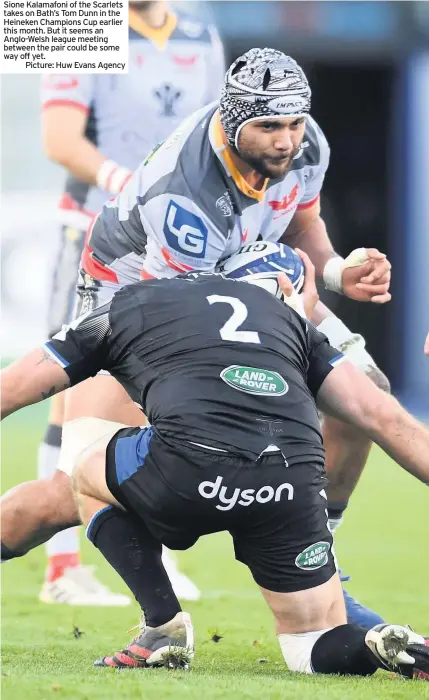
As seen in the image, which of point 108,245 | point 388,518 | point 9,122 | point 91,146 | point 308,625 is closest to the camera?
point 308,625

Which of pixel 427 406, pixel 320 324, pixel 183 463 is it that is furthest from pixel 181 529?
pixel 427 406

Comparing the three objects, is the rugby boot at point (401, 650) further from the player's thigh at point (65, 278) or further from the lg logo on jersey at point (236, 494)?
the player's thigh at point (65, 278)

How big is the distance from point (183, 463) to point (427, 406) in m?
10.7

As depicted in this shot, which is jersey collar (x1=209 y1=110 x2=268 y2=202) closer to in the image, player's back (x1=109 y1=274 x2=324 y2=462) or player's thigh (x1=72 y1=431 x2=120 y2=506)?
player's back (x1=109 y1=274 x2=324 y2=462)

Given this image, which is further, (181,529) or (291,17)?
Answer: (291,17)

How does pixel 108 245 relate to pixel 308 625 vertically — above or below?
above

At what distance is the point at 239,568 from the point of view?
7.07m

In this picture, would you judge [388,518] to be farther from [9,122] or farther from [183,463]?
[9,122]

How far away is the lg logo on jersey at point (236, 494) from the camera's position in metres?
3.70

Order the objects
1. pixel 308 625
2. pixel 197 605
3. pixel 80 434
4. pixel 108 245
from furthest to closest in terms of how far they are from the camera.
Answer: pixel 197 605 < pixel 108 245 < pixel 80 434 < pixel 308 625

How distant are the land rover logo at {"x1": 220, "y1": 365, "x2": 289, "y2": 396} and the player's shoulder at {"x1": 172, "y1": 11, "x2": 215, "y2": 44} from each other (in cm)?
374

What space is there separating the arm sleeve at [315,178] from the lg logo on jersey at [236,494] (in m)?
1.99

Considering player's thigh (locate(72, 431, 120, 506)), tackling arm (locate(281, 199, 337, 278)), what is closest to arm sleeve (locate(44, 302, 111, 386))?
player's thigh (locate(72, 431, 120, 506))

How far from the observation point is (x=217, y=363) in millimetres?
3809
